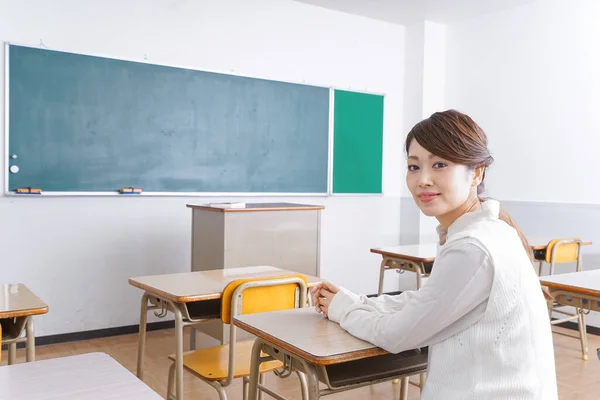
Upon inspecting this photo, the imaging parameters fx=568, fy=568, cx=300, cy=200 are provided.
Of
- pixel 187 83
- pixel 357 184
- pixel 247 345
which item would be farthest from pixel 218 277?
pixel 357 184

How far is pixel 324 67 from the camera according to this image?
519cm

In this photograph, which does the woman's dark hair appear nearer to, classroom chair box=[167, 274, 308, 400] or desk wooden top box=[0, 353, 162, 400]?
desk wooden top box=[0, 353, 162, 400]

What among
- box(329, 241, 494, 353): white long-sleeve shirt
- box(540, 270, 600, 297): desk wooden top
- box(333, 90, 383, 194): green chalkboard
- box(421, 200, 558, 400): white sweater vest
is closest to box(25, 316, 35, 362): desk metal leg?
box(329, 241, 494, 353): white long-sleeve shirt

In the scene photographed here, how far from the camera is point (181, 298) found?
83.1 inches

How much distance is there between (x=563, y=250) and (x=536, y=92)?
1659 millimetres

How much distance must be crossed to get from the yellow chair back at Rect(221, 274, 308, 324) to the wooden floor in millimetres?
1023

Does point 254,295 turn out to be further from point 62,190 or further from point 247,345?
point 62,190

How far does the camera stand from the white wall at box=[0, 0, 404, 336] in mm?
3836

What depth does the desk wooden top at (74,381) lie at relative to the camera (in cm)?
114

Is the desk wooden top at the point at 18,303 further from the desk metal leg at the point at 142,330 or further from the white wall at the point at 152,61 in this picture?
the white wall at the point at 152,61

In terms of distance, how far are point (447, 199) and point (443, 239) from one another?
0.14 meters

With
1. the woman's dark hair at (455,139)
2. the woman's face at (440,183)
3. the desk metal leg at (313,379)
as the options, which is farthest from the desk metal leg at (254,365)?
the woman's dark hair at (455,139)

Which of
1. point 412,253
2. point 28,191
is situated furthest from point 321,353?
point 28,191

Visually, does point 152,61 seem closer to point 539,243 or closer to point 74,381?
point 539,243
